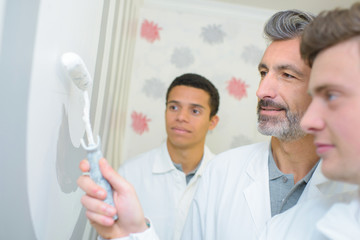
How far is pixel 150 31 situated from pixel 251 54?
0.78 metres

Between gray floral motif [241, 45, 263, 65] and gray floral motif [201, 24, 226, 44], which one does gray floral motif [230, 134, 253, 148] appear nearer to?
gray floral motif [241, 45, 263, 65]

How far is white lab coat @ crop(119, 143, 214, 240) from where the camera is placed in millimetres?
1690

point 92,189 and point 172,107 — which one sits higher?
point 172,107

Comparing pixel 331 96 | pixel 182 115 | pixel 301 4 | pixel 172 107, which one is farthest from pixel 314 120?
pixel 301 4

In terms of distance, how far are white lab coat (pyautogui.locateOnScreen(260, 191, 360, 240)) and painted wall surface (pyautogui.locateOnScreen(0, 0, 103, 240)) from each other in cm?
54

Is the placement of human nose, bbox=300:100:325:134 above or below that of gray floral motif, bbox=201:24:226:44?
below

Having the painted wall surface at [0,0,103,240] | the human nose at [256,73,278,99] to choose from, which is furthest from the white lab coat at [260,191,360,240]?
the painted wall surface at [0,0,103,240]

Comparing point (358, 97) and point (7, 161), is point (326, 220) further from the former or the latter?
point (7, 161)

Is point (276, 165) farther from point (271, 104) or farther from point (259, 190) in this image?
point (271, 104)

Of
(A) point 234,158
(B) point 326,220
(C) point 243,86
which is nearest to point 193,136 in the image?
(A) point 234,158

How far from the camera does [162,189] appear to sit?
1794mm

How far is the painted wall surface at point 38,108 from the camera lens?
487mm

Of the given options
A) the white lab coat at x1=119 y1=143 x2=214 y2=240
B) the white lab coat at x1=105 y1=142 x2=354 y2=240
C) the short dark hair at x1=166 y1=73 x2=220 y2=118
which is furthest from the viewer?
the short dark hair at x1=166 y1=73 x2=220 y2=118

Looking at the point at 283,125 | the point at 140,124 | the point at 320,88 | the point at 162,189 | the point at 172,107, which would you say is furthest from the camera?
the point at 140,124
